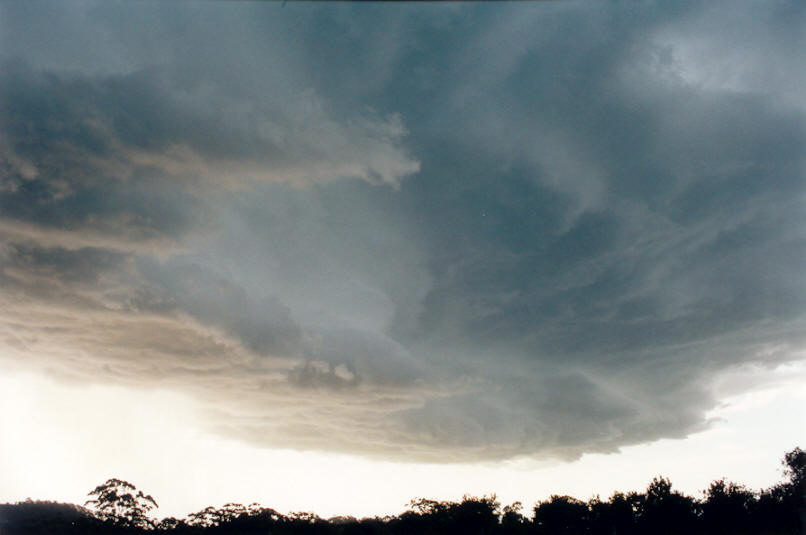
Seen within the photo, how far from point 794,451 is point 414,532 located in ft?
277

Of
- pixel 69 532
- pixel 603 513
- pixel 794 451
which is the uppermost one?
pixel 794 451

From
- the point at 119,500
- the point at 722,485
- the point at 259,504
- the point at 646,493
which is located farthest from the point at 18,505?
the point at 722,485

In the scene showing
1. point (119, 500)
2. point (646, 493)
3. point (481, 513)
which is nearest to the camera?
point (119, 500)

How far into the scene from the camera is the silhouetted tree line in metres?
106

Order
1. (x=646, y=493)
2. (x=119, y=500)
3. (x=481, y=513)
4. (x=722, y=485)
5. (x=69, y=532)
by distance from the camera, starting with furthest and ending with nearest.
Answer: (x=481, y=513), (x=646, y=493), (x=722, y=485), (x=119, y=500), (x=69, y=532)

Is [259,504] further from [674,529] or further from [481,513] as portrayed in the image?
[674,529]

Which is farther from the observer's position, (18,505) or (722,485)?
(18,505)

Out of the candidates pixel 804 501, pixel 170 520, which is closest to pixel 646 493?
pixel 804 501

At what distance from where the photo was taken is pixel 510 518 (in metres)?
142

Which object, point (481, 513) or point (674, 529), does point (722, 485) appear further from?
point (481, 513)

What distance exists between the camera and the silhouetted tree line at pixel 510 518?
106m

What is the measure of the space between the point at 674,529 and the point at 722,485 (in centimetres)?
1446

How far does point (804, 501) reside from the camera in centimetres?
10412

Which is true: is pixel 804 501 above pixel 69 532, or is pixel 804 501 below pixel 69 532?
above
